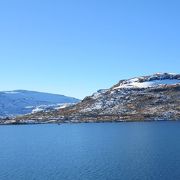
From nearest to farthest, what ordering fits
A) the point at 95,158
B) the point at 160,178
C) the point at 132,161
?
the point at 160,178
the point at 132,161
the point at 95,158

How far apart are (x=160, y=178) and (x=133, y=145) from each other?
77.5 m

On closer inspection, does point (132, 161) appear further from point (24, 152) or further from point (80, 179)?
point (24, 152)

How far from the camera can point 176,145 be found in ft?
575

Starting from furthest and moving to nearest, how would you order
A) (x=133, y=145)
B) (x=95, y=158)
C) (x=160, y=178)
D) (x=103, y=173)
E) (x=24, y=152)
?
1. (x=133, y=145)
2. (x=24, y=152)
3. (x=95, y=158)
4. (x=103, y=173)
5. (x=160, y=178)

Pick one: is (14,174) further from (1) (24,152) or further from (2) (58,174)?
(1) (24,152)

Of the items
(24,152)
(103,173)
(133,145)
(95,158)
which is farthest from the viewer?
(133,145)

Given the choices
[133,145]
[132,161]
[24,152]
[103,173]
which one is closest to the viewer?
[103,173]

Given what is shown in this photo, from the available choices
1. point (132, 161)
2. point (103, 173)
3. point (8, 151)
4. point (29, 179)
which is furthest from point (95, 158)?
point (8, 151)

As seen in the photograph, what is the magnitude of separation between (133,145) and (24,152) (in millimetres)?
48858

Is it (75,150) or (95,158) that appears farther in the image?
(75,150)

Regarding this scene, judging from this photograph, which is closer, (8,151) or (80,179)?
(80,179)

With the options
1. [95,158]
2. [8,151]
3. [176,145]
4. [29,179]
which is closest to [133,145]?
[176,145]

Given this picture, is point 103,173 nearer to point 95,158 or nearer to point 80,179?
point 80,179

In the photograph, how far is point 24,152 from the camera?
17225 centimetres
